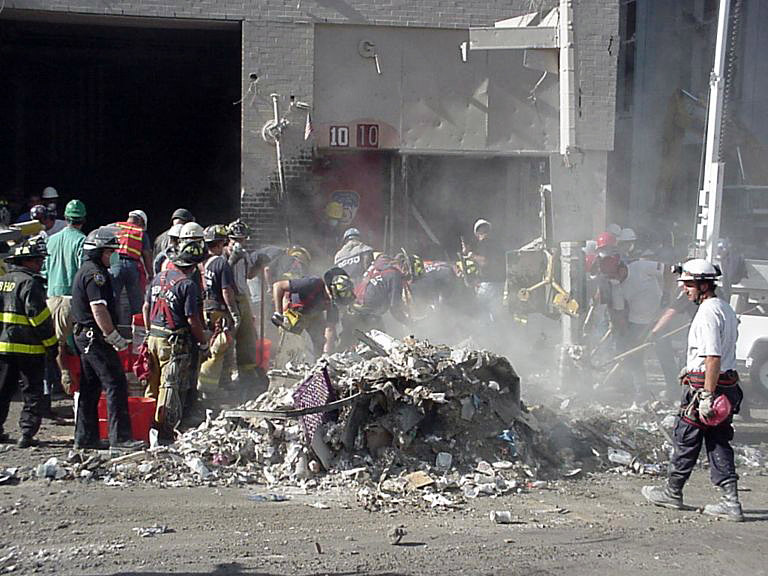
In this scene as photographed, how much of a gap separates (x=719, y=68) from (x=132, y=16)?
8334 millimetres

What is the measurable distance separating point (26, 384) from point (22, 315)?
2.09ft

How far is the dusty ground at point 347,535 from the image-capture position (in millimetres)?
5355

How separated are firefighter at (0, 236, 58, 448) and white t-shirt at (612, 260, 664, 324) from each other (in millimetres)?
6597

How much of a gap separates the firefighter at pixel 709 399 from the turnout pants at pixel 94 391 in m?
4.57

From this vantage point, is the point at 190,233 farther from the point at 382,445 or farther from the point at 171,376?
the point at 382,445

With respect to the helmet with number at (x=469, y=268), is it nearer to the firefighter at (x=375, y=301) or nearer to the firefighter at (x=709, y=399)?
the firefighter at (x=375, y=301)

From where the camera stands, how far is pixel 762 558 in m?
5.68

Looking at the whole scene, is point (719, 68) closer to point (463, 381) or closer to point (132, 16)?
point (463, 381)

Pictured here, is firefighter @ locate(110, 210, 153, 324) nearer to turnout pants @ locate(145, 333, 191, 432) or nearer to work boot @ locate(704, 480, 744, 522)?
turnout pants @ locate(145, 333, 191, 432)

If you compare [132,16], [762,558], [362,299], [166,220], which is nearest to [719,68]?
[362,299]

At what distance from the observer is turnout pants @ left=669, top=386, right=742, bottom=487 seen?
6.43m

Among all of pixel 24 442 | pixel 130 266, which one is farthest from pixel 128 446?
pixel 130 266

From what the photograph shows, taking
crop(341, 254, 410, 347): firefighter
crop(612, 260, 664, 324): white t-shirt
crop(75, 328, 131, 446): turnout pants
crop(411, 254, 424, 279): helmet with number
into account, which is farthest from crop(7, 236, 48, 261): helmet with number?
crop(612, 260, 664, 324): white t-shirt

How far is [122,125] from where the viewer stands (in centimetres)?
2038
